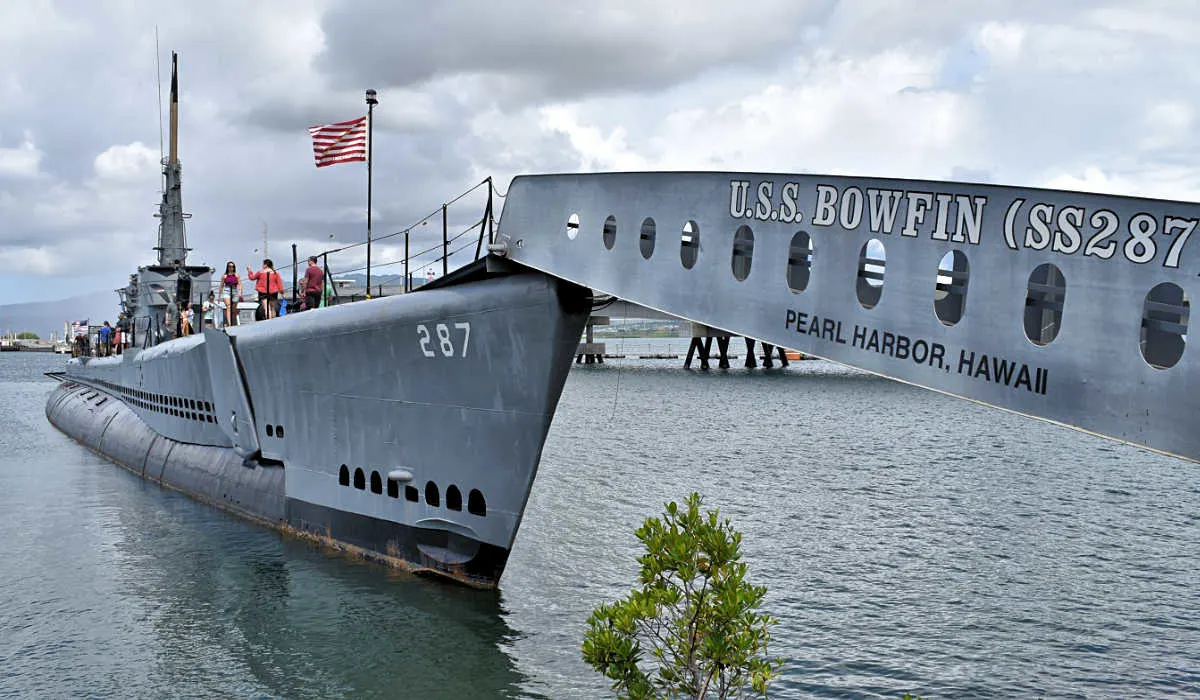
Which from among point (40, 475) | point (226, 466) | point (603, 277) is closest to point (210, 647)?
point (603, 277)

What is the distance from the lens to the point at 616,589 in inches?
601

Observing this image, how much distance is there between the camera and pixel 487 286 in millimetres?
13570

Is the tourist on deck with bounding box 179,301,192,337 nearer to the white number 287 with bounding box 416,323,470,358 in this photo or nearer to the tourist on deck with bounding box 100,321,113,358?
the white number 287 with bounding box 416,323,470,358

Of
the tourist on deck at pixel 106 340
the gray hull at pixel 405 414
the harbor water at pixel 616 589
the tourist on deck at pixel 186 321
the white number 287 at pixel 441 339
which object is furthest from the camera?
the tourist on deck at pixel 106 340

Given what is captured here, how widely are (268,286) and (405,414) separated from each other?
25.8ft

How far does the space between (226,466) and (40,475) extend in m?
11.5

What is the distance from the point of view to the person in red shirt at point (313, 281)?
19.2 metres

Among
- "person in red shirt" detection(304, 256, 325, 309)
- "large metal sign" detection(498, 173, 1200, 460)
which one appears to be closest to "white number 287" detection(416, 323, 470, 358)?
"large metal sign" detection(498, 173, 1200, 460)

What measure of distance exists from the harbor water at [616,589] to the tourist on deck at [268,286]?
5.04 metres

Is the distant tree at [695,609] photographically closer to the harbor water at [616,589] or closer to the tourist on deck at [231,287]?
the harbor water at [616,589]

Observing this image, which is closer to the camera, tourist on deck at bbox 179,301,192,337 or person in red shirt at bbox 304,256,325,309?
person in red shirt at bbox 304,256,325,309

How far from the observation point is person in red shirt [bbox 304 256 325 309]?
1919 centimetres

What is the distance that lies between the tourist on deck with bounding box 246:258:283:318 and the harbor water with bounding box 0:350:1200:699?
5037 millimetres

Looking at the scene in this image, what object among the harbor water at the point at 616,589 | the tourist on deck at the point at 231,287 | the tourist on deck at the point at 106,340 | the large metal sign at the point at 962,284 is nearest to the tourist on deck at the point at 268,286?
the tourist on deck at the point at 231,287
